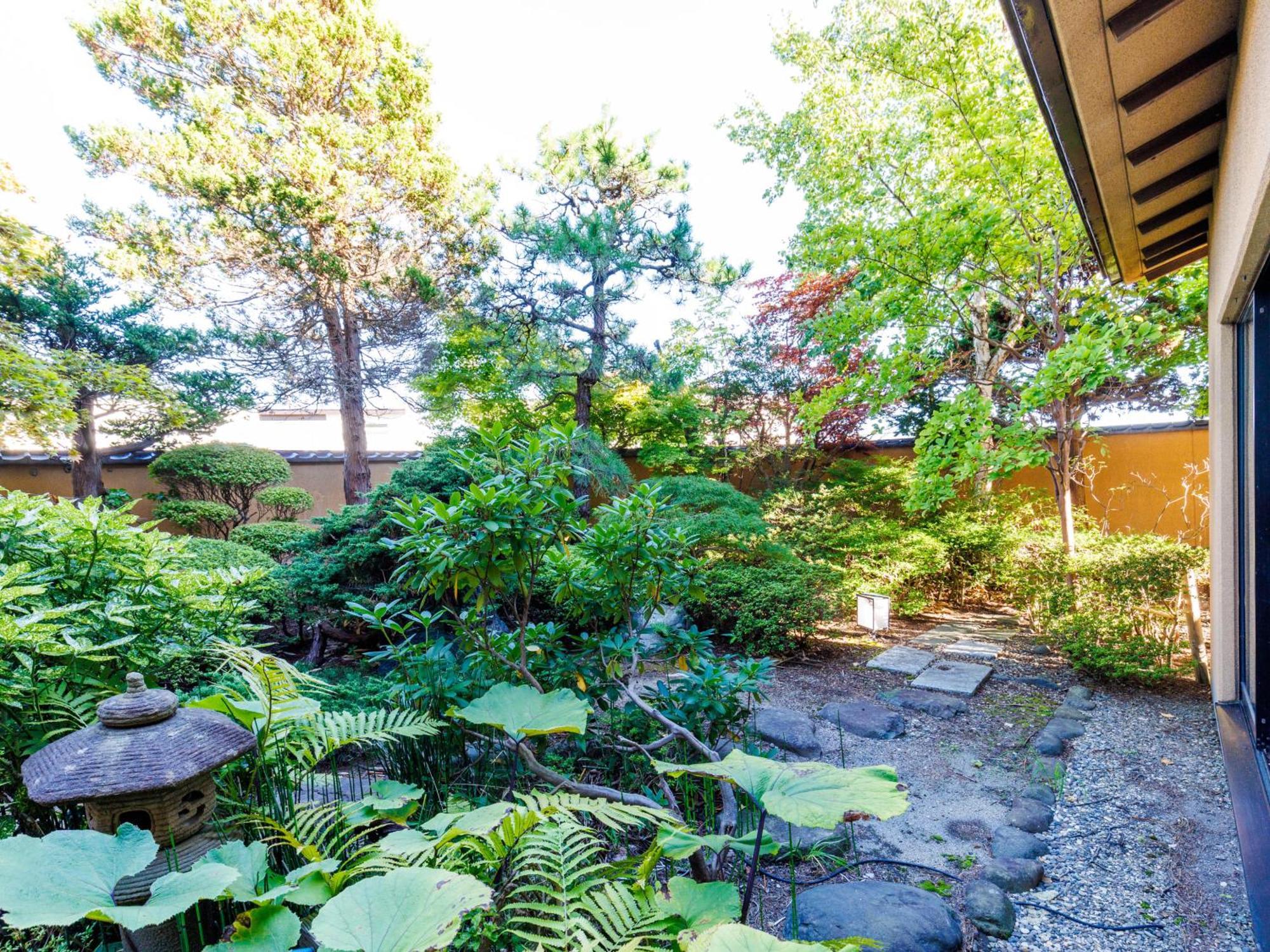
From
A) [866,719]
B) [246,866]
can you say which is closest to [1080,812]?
[866,719]

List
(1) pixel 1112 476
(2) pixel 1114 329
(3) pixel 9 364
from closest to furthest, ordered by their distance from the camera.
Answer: (2) pixel 1114 329
(3) pixel 9 364
(1) pixel 1112 476

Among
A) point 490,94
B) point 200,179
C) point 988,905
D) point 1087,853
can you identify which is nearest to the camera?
point 988,905

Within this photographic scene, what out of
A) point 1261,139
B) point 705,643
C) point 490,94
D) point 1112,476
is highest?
point 490,94

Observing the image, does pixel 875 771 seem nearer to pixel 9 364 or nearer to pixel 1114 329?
pixel 1114 329

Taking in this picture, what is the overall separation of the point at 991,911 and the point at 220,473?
10.1m

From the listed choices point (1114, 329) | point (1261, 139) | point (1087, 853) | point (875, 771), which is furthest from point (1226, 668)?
point (875, 771)

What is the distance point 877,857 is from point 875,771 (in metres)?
1.24

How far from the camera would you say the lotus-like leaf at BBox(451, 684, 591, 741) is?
1.52m

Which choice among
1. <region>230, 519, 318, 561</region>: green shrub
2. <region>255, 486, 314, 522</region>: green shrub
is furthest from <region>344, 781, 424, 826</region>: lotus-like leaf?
<region>255, 486, 314, 522</region>: green shrub

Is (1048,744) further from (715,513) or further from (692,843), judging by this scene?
(715,513)

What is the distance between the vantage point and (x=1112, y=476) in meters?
7.01

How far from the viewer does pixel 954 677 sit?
4039mm

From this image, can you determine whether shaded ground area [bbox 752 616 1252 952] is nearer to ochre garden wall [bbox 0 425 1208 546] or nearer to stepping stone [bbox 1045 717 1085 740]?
stepping stone [bbox 1045 717 1085 740]

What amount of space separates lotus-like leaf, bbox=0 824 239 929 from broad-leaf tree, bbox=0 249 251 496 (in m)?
7.14
